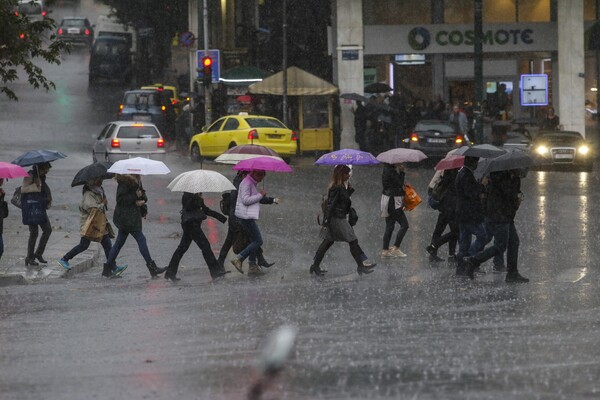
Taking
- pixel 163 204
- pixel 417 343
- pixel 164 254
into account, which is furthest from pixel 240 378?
pixel 163 204

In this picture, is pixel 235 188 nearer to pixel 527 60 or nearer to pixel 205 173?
pixel 205 173

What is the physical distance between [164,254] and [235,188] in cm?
283

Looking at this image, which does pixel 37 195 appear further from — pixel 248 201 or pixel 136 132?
pixel 136 132

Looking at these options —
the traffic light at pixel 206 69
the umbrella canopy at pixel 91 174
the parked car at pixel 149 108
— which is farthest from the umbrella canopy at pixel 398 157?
the parked car at pixel 149 108

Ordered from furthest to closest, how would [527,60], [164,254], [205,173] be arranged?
[527,60], [164,254], [205,173]

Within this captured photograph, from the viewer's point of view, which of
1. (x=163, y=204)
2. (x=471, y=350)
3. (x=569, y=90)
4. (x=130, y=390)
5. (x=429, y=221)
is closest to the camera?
(x=130, y=390)

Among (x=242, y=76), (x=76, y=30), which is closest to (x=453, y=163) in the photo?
(x=242, y=76)

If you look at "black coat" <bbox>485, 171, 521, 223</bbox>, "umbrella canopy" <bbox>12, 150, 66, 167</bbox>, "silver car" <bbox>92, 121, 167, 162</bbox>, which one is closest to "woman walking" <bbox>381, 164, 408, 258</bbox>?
"black coat" <bbox>485, 171, 521, 223</bbox>

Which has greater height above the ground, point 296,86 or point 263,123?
point 296,86

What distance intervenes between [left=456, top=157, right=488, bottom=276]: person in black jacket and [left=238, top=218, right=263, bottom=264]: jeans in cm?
261

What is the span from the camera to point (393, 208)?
60.7 feet

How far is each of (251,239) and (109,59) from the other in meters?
46.7

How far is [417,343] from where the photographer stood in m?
10.5

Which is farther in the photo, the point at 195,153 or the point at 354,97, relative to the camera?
the point at 354,97
